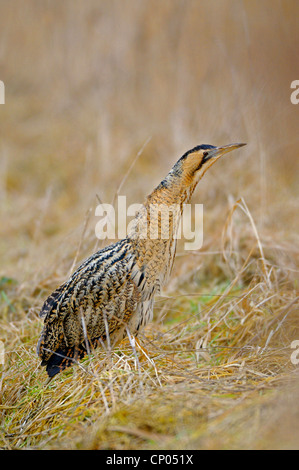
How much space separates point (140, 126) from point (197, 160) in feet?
15.0

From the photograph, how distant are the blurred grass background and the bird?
0.29m

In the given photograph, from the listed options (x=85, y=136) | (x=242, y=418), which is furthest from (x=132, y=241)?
(x=85, y=136)

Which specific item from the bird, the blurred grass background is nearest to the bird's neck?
the bird

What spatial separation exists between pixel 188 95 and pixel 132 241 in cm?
354

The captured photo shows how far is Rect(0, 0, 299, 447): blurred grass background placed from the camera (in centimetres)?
362

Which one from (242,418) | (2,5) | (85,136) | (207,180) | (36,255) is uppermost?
(2,5)

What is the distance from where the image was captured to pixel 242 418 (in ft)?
5.63

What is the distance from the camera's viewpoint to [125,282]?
2357 mm

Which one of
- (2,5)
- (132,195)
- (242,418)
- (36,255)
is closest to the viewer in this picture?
(242,418)

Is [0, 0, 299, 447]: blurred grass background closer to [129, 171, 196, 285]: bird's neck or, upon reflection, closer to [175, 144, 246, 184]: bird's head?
[129, 171, 196, 285]: bird's neck

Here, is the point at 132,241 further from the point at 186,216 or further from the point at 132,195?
the point at 132,195

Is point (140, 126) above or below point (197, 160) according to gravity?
above

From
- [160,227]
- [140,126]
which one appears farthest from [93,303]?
[140,126]

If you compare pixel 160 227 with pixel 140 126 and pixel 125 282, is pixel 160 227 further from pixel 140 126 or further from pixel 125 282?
pixel 140 126
